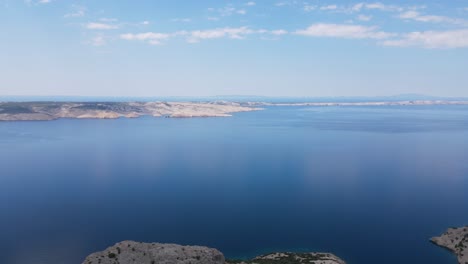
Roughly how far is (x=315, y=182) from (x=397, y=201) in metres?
21.0

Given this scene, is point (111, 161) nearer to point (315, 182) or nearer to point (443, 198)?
point (315, 182)

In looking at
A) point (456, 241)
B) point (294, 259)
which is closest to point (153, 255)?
point (294, 259)

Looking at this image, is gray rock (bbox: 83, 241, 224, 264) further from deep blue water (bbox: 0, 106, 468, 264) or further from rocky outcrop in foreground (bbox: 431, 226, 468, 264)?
rocky outcrop in foreground (bbox: 431, 226, 468, 264)

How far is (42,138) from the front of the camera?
16712 centimetres

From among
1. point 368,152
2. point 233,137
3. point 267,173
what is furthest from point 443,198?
point 233,137

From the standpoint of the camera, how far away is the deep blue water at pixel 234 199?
181ft

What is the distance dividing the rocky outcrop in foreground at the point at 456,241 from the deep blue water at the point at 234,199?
1541 millimetres

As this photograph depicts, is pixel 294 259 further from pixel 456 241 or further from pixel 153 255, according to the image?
pixel 456 241

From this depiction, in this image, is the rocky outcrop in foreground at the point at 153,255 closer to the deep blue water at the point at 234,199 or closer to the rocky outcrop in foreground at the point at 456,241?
the deep blue water at the point at 234,199

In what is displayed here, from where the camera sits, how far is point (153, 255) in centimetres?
3938

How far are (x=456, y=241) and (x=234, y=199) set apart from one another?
40.1 meters

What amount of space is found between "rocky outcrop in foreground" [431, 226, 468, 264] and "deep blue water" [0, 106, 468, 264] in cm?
154

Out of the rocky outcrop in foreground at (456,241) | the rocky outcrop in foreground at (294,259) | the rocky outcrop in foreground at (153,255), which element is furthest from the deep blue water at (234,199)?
the rocky outcrop in foreground at (153,255)

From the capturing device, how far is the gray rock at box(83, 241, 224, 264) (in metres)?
38.8
